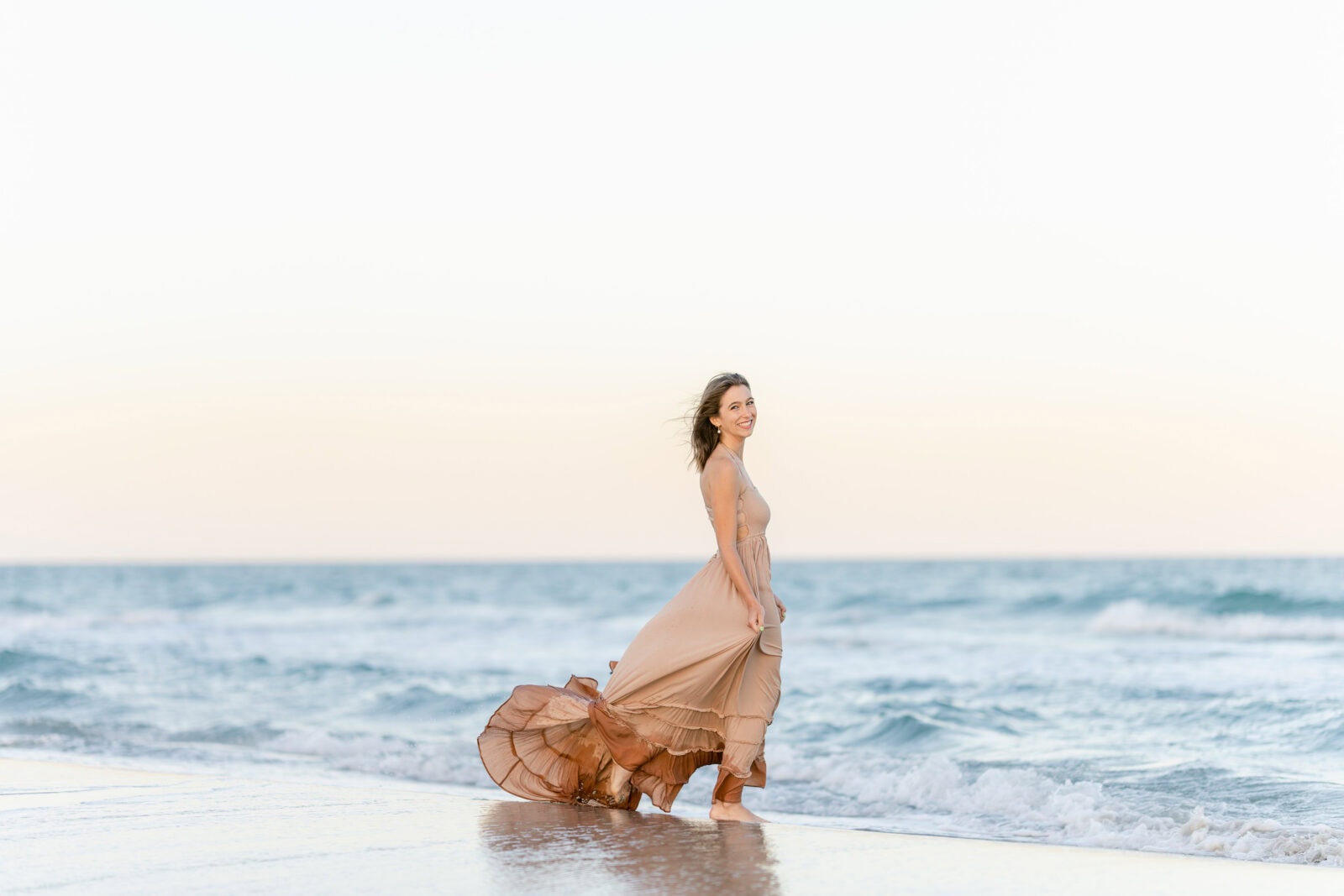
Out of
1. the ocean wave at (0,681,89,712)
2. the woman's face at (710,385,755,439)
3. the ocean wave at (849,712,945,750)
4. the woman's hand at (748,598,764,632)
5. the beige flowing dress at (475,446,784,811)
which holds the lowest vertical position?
the ocean wave at (0,681,89,712)

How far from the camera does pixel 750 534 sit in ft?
20.1

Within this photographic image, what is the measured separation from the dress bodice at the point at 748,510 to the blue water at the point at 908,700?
292 cm

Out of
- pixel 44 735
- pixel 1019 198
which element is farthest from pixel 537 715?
pixel 1019 198

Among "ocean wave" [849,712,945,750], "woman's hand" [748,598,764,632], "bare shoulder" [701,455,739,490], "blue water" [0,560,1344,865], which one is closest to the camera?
"woman's hand" [748,598,764,632]

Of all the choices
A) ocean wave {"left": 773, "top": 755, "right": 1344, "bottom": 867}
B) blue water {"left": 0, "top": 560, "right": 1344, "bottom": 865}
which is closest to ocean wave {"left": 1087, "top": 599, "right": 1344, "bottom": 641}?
blue water {"left": 0, "top": 560, "right": 1344, "bottom": 865}

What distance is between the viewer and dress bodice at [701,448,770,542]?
6.11 meters

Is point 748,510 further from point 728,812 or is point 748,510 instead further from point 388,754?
point 388,754

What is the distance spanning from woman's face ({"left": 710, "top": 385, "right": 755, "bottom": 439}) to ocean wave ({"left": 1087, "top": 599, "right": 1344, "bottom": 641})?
2032 centimetres

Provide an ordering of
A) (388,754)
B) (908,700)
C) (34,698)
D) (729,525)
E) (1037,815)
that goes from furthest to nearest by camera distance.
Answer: (34,698) < (908,700) < (388,754) < (1037,815) < (729,525)

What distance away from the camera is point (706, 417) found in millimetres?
6215

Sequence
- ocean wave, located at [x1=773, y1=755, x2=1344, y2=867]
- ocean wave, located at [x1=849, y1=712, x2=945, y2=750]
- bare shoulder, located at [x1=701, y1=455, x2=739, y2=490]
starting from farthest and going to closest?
ocean wave, located at [x1=849, y1=712, x2=945, y2=750] < ocean wave, located at [x1=773, y1=755, x2=1344, y2=867] < bare shoulder, located at [x1=701, y1=455, x2=739, y2=490]

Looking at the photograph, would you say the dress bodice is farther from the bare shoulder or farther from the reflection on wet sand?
the reflection on wet sand

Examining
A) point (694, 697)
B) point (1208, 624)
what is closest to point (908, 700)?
point (694, 697)

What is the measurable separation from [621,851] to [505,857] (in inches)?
16.9
